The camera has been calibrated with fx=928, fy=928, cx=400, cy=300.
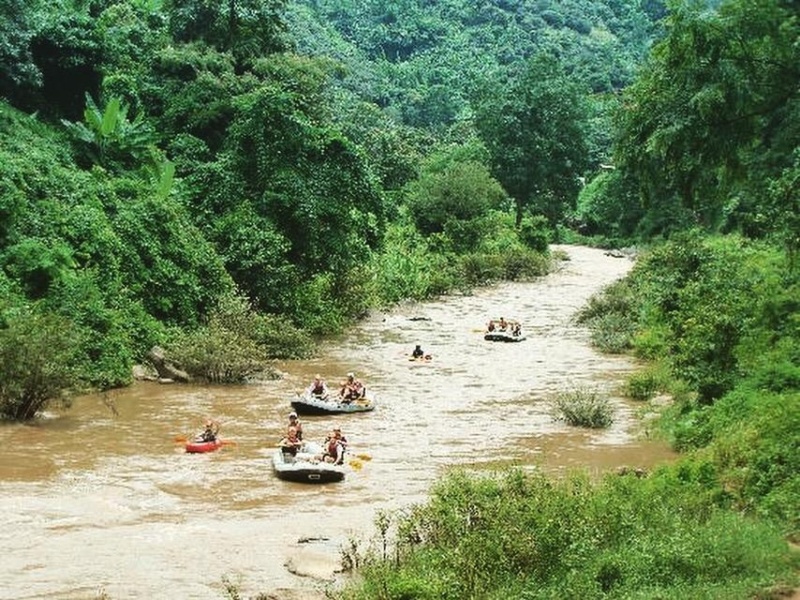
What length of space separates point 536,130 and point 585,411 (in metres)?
43.4

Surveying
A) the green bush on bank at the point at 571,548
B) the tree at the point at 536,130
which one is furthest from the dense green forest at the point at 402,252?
the tree at the point at 536,130

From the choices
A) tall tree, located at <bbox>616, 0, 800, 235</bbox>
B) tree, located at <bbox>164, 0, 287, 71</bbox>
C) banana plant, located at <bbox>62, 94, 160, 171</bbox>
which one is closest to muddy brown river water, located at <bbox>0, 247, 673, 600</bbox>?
tall tree, located at <bbox>616, 0, 800, 235</bbox>

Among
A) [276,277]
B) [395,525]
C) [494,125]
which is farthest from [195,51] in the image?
[494,125]

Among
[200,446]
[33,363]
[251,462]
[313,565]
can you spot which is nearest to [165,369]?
[33,363]

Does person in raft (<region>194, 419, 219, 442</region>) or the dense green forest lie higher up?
the dense green forest

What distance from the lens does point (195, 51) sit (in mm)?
32094

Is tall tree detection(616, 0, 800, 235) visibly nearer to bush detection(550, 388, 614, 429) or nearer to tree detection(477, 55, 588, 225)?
bush detection(550, 388, 614, 429)

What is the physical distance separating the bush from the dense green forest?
1.58 meters

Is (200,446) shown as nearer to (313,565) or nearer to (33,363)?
(33,363)

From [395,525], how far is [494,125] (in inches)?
1953

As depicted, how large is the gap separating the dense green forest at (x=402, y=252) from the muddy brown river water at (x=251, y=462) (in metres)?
1.24

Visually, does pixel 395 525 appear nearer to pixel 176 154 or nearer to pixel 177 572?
pixel 177 572

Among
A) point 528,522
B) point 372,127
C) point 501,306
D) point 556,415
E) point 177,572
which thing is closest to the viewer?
point 528,522

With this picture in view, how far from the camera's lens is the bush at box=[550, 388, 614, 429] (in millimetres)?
19422
